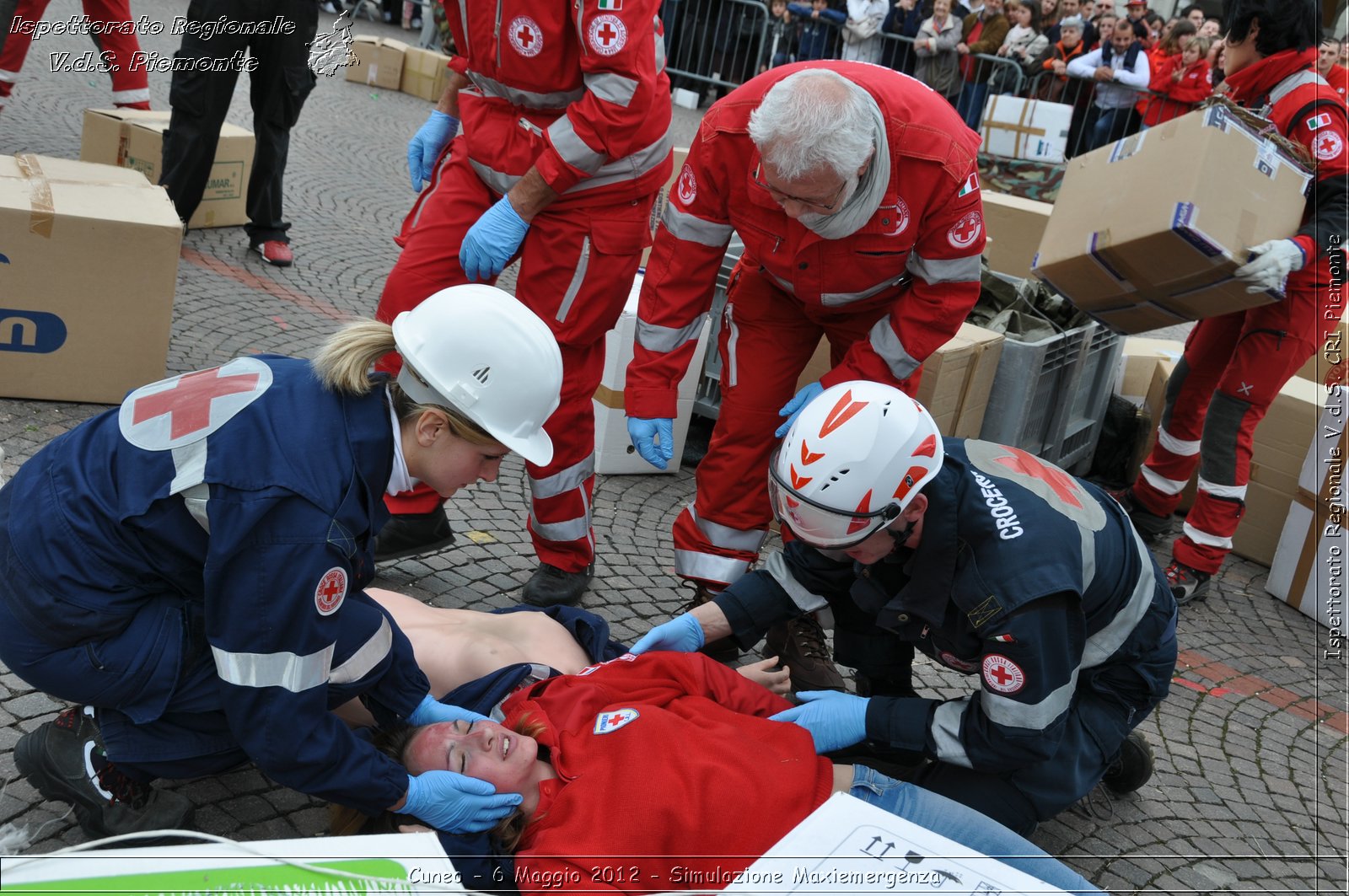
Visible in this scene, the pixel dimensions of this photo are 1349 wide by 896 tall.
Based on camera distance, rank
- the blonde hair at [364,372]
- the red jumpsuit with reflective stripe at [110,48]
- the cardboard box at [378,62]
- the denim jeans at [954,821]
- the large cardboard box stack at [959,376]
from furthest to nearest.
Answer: the cardboard box at [378,62] < the red jumpsuit with reflective stripe at [110,48] < the large cardboard box stack at [959,376] < the denim jeans at [954,821] < the blonde hair at [364,372]

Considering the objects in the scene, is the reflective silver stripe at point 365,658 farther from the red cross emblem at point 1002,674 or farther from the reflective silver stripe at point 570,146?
the reflective silver stripe at point 570,146

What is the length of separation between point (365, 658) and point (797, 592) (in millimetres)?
1244

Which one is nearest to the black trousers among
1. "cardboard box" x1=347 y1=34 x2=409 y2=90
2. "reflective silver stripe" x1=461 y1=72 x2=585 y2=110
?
"reflective silver stripe" x1=461 y1=72 x2=585 y2=110

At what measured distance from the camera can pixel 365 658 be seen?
2.67 meters

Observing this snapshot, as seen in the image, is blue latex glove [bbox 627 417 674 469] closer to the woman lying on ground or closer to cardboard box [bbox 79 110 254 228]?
the woman lying on ground

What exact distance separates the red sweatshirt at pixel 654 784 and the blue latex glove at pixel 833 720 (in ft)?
0.42

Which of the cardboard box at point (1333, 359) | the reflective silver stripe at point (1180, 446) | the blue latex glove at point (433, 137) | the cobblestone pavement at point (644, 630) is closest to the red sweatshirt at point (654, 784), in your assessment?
the cobblestone pavement at point (644, 630)

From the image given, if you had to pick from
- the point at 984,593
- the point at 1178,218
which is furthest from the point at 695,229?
the point at 1178,218

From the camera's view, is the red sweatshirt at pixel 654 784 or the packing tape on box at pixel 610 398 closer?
the red sweatshirt at pixel 654 784

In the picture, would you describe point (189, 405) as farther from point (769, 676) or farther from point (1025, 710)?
point (1025, 710)

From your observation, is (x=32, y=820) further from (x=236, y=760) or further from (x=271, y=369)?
(x=271, y=369)

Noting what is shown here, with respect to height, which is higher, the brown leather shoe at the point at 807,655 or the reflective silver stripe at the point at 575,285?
the reflective silver stripe at the point at 575,285

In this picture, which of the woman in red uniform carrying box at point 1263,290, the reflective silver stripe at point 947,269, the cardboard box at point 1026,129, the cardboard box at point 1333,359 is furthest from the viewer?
the cardboard box at point 1026,129

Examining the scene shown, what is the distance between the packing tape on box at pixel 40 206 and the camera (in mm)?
4176
